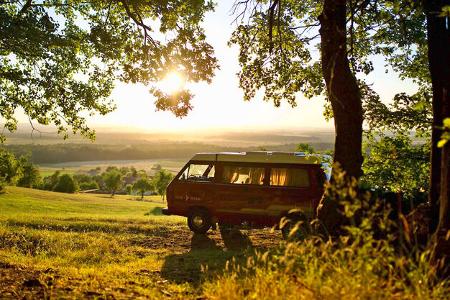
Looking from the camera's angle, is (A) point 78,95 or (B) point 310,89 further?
(A) point 78,95

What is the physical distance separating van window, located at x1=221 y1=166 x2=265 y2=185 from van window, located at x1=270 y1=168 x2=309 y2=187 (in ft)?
1.25

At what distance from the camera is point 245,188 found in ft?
46.5

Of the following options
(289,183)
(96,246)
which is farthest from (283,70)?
(96,246)

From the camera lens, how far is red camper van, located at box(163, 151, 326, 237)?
13602mm

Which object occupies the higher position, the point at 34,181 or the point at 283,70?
the point at 283,70

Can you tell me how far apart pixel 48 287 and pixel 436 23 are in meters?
6.92

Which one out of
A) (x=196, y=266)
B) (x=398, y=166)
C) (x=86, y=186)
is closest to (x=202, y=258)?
(x=196, y=266)

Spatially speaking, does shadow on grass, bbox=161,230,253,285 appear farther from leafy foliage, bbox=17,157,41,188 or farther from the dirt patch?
leafy foliage, bbox=17,157,41,188

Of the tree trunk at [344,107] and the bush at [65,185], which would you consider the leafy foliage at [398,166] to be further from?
the bush at [65,185]

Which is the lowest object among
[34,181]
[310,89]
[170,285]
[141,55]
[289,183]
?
[34,181]

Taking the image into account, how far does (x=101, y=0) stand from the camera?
1541cm

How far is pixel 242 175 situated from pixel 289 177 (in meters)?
1.54

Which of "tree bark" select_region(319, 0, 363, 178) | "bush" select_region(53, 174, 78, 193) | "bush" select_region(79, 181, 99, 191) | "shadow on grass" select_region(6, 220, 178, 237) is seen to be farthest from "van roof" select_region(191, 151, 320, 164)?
"bush" select_region(79, 181, 99, 191)

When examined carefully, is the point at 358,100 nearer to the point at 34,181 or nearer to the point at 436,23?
the point at 436,23
